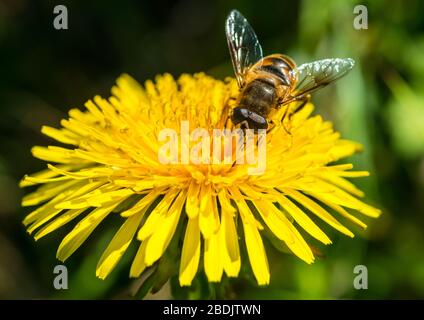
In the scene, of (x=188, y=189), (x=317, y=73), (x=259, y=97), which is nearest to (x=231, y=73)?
(x=317, y=73)

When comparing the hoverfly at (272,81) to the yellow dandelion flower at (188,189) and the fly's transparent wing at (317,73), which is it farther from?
the yellow dandelion flower at (188,189)

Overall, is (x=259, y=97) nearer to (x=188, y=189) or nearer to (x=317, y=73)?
(x=317, y=73)

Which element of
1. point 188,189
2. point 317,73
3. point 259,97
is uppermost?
point 317,73

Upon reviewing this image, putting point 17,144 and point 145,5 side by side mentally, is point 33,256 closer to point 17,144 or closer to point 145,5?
point 17,144

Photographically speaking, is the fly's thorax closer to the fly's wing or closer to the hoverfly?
the hoverfly

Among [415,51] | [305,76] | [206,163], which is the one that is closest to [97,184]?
[206,163]

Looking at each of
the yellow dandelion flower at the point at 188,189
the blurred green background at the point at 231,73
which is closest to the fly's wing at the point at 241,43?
the yellow dandelion flower at the point at 188,189

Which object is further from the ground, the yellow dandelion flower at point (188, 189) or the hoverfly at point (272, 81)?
the hoverfly at point (272, 81)

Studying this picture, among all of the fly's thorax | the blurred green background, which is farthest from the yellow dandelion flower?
the blurred green background
